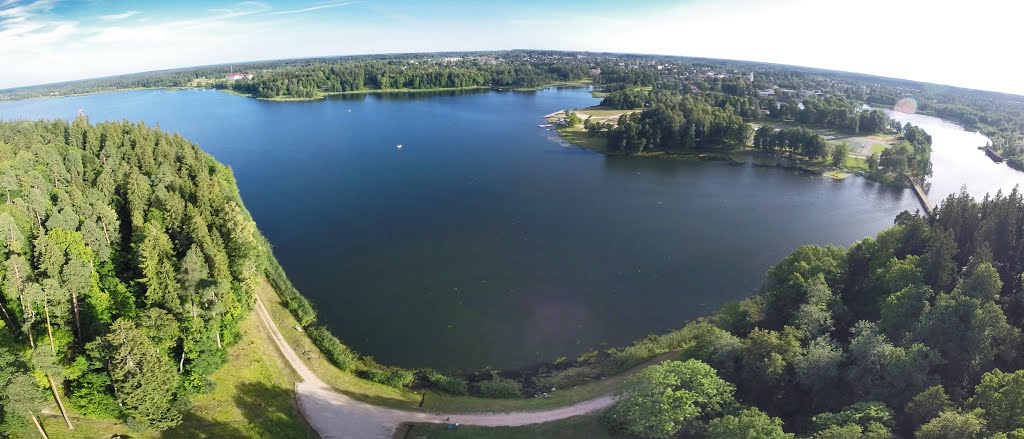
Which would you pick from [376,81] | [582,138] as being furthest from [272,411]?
[376,81]

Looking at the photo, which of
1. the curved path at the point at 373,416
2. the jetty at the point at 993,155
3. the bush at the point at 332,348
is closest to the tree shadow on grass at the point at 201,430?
the curved path at the point at 373,416

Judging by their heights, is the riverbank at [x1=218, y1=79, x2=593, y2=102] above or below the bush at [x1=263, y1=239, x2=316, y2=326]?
above

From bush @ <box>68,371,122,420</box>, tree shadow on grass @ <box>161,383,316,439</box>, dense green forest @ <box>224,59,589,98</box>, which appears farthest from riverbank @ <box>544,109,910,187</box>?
A: dense green forest @ <box>224,59,589,98</box>

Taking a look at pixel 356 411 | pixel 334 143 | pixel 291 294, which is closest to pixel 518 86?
pixel 334 143

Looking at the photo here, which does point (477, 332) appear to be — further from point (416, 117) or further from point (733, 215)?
point (416, 117)

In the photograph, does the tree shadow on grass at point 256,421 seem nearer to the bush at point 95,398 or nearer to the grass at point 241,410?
the grass at point 241,410

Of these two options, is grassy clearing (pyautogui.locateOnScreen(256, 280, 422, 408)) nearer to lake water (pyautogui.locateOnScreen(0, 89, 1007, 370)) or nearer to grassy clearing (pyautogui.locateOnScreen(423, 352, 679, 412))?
grassy clearing (pyautogui.locateOnScreen(423, 352, 679, 412))

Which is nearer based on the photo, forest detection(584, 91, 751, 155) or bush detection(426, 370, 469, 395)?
bush detection(426, 370, 469, 395)
